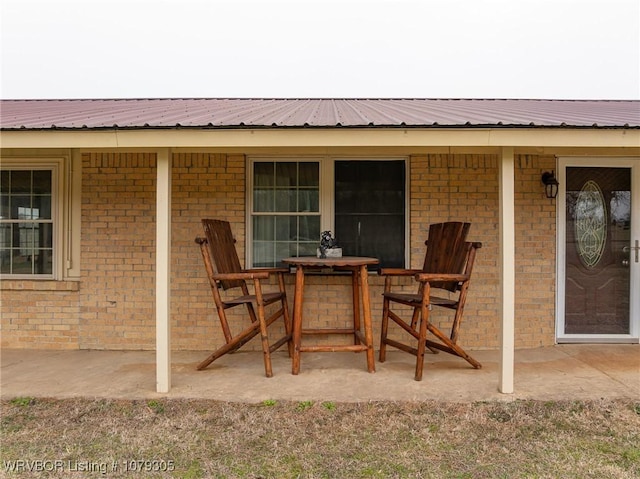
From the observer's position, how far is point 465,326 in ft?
14.4

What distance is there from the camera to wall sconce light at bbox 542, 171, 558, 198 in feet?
14.3

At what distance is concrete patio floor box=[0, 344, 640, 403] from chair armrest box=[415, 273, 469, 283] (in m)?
0.84

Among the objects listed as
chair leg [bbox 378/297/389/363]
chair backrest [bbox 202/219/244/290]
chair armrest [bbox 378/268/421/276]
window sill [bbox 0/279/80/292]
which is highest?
chair backrest [bbox 202/219/244/290]

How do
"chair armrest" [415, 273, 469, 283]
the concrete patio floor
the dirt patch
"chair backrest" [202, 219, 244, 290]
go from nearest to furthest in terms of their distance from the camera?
the dirt patch
the concrete patio floor
"chair armrest" [415, 273, 469, 283]
"chair backrest" [202, 219, 244, 290]

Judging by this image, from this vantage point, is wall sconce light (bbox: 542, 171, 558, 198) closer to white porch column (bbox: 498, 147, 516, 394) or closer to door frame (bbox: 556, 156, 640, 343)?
door frame (bbox: 556, 156, 640, 343)

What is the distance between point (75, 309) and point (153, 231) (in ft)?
4.02

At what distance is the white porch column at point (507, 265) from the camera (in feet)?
10.2

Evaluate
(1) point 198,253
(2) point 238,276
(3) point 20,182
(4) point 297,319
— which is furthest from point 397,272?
(3) point 20,182

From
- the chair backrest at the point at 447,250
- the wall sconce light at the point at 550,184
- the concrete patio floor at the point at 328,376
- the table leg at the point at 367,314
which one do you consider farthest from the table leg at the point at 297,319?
the wall sconce light at the point at 550,184

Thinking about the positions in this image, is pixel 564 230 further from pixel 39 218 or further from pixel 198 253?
pixel 39 218

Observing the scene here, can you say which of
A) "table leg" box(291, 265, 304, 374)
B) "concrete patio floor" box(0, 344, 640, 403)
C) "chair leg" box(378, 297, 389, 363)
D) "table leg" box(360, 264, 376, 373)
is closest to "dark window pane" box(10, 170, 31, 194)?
"concrete patio floor" box(0, 344, 640, 403)

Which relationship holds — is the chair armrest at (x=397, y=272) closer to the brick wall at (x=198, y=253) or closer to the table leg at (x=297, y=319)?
the brick wall at (x=198, y=253)
